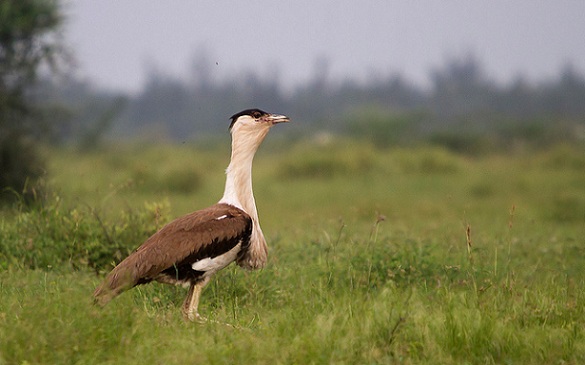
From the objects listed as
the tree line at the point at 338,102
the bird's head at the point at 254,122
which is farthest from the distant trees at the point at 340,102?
the bird's head at the point at 254,122

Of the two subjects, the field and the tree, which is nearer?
the field

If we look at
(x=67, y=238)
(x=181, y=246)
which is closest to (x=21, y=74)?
(x=67, y=238)

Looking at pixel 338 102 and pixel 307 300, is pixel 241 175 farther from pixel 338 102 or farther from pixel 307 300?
pixel 338 102

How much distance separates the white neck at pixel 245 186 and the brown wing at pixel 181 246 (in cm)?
16

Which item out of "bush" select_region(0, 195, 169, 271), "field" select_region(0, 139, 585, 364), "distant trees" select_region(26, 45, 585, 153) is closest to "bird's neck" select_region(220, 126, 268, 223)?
"field" select_region(0, 139, 585, 364)

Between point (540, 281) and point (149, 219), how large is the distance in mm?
3554

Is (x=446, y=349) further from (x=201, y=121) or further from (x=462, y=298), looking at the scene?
(x=201, y=121)

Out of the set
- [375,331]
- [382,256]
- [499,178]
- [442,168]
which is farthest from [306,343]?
[442,168]

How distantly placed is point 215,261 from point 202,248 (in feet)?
0.43

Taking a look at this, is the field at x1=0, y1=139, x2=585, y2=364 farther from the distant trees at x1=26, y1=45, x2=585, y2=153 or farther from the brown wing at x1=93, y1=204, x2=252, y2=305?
the distant trees at x1=26, y1=45, x2=585, y2=153

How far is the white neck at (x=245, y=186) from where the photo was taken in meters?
5.45

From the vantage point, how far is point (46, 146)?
14.5 m

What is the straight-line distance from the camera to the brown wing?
16.6 ft

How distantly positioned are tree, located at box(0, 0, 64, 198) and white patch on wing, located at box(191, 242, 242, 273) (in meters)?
8.07
